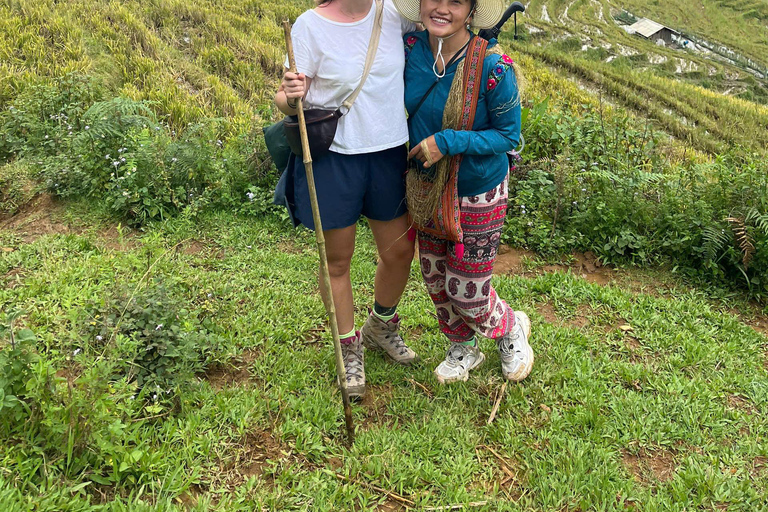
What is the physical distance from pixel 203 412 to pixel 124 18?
8.06 metres

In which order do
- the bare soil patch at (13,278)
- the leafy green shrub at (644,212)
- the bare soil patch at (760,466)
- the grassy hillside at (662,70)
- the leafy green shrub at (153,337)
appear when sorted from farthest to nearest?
the grassy hillside at (662,70), the leafy green shrub at (644,212), the bare soil patch at (13,278), the leafy green shrub at (153,337), the bare soil patch at (760,466)

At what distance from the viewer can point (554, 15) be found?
87.3ft

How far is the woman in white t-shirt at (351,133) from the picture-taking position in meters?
2.26

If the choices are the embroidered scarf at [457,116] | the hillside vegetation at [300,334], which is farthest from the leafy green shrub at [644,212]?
the embroidered scarf at [457,116]

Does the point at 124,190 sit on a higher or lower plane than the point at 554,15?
higher

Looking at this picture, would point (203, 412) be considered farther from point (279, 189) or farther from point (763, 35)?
point (763, 35)

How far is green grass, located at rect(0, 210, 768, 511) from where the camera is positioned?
2322mm

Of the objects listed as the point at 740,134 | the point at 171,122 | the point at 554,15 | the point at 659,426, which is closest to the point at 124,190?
the point at 171,122

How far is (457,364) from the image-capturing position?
306 cm

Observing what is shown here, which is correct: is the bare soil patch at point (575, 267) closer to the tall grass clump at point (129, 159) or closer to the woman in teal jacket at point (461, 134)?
the woman in teal jacket at point (461, 134)

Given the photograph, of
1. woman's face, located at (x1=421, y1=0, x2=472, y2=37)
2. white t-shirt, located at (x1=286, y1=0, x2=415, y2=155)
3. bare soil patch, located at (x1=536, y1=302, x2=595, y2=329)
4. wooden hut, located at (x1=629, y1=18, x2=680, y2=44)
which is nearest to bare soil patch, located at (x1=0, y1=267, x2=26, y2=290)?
white t-shirt, located at (x1=286, y1=0, x2=415, y2=155)

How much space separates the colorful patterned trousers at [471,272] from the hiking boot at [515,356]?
0.08 meters

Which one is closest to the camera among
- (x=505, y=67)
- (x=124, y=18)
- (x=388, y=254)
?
(x=505, y=67)

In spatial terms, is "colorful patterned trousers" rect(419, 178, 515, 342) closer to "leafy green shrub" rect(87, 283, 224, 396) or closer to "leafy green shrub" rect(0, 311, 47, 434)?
"leafy green shrub" rect(87, 283, 224, 396)
